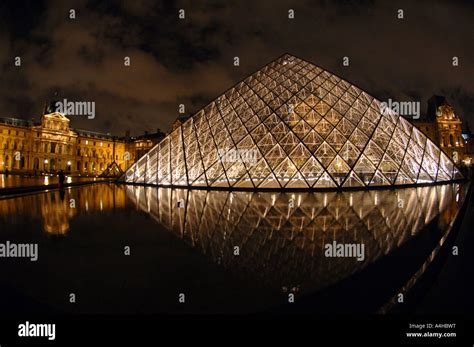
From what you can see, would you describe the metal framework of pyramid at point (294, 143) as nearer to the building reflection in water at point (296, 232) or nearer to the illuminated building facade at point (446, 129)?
the building reflection in water at point (296, 232)

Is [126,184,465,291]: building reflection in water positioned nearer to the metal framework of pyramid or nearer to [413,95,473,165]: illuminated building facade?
the metal framework of pyramid

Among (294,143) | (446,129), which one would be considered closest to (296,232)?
(294,143)

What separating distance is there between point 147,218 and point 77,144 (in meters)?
109

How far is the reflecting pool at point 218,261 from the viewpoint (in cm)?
438

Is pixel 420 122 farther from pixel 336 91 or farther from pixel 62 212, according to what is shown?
pixel 62 212

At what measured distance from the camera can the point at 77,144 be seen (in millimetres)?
107188

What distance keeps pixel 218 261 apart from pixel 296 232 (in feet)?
9.91

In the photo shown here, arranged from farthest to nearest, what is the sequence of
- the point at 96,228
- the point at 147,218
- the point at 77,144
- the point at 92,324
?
1. the point at 77,144
2. the point at 147,218
3. the point at 96,228
4. the point at 92,324

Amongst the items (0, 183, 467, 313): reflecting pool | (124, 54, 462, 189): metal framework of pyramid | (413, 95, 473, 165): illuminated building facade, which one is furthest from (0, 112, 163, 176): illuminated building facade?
(413, 95, 473, 165): illuminated building facade

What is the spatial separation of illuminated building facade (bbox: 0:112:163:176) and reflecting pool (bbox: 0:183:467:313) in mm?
80518

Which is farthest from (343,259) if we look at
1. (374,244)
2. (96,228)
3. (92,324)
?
(96,228)

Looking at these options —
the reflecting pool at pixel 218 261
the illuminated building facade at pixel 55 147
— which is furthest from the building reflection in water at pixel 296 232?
the illuminated building facade at pixel 55 147

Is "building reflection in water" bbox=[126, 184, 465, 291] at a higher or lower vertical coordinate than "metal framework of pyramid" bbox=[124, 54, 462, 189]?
lower

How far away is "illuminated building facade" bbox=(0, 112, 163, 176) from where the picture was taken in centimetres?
8925
